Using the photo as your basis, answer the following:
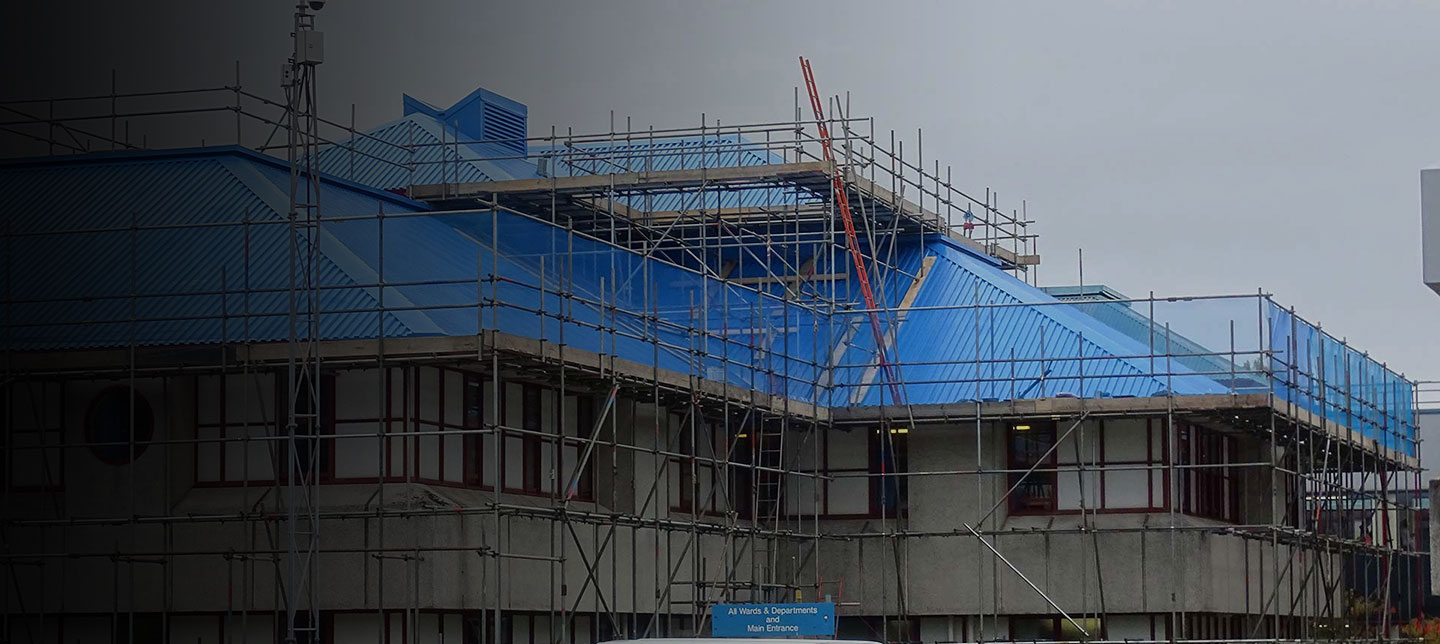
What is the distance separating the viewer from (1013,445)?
38.8m

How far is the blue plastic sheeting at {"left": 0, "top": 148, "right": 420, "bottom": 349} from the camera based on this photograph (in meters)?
30.0

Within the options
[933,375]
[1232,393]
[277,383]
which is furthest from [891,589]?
[277,383]

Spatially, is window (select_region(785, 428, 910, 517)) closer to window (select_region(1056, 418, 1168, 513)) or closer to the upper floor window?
the upper floor window

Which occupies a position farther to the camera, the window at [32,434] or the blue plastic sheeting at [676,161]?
the blue plastic sheeting at [676,161]

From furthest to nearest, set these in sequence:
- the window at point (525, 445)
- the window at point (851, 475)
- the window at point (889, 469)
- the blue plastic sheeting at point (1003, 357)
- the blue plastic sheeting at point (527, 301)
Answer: the window at point (851, 475) → the window at point (889, 469) → the blue plastic sheeting at point (1003, 357) → the window at point (525, 445) → the blue plastic sheeting at point (527, 301)

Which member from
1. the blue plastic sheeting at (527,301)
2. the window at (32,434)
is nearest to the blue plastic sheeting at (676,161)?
the blue plastic sheeting at (527,301)

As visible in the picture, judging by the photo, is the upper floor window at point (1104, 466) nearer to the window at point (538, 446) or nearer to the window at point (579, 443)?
the window at point (579, 443)

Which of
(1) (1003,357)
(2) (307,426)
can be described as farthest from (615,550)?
(1) (1003,357)

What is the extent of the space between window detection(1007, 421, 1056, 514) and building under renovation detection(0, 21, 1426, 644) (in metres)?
0.06

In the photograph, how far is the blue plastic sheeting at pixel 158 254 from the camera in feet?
98.5

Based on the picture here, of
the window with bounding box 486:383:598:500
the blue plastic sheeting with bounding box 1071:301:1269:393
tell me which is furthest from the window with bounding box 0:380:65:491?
the blue plastic sheeting with bounding box 1071:301:1269:393

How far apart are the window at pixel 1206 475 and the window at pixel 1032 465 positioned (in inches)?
86.1

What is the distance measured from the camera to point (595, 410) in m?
34.0

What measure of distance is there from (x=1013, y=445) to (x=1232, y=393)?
4269mm
